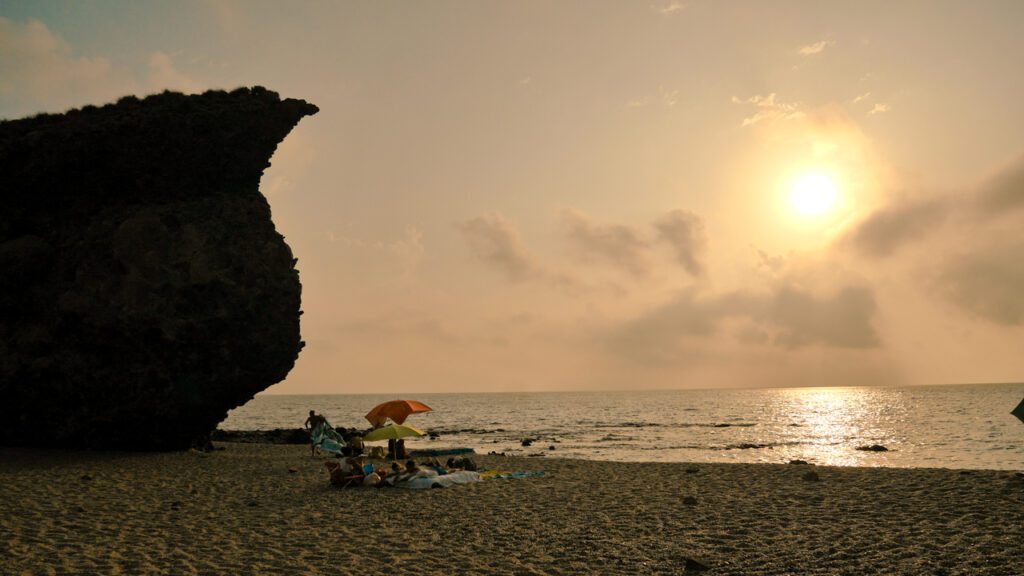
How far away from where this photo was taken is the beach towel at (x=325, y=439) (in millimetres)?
25008

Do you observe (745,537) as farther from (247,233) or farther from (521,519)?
(247,233)

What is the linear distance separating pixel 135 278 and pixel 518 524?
17407 mm

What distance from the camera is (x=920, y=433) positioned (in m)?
47.8

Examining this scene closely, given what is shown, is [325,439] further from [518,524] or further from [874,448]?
[874,448]

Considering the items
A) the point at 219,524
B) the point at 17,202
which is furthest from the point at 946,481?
the point at 17,202


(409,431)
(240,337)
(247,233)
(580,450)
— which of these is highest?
(247,233)

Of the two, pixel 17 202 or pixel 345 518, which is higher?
pixel 17 202

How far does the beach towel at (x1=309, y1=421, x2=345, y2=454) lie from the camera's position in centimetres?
2501

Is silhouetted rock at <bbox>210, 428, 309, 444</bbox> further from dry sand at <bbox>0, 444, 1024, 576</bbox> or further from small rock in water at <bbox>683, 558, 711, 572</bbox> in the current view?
small rock in water at <bbox>683, 558, 711, 572</bbox>

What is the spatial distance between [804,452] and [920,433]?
1806 centimetres

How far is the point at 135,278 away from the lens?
22484 mm

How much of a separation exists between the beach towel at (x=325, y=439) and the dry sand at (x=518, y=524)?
5468 millimetres

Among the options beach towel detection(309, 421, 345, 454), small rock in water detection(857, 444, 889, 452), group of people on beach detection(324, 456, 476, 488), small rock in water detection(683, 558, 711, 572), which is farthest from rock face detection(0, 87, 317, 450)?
small rock in water detection(857, 444, 889, 452)

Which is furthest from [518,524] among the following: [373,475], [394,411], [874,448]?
[874,448]
